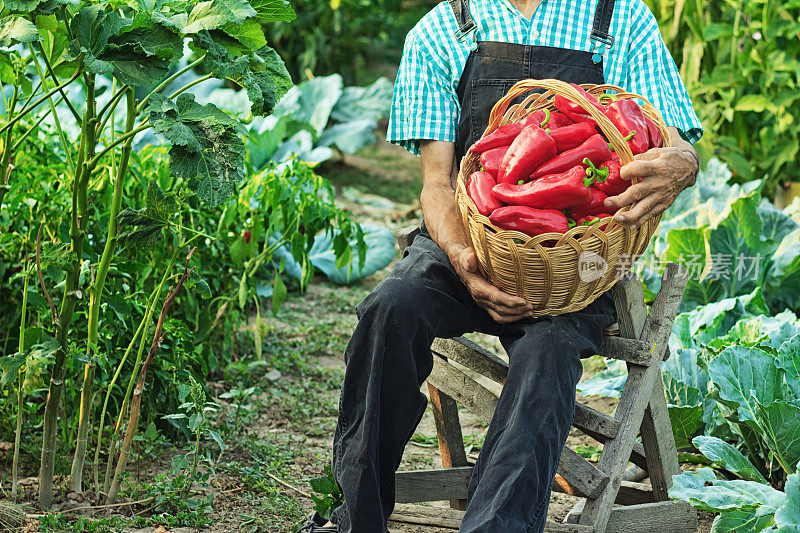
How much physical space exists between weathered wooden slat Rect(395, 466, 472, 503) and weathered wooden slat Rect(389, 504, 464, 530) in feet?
0.30

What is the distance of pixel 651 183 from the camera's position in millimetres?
1928

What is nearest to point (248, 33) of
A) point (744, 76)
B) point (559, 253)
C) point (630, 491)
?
point (559, 253)

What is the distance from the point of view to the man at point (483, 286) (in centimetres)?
190

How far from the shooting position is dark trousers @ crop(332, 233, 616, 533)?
6.11 ft

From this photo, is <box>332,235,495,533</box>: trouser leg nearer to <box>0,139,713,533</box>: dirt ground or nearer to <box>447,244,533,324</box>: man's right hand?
<box>447,244,533,324</box>: man's right hand

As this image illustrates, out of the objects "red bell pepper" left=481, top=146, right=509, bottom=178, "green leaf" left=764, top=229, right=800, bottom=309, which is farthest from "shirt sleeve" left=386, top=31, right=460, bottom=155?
"green leaf" left=764, top=229, right=800, bottom=309

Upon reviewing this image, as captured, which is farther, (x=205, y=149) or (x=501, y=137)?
(x=501, y=137)

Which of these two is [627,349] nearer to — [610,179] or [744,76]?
[610,179]

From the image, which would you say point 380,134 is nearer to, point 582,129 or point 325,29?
point 325,29

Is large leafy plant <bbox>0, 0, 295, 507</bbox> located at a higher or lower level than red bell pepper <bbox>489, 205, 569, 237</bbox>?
higher

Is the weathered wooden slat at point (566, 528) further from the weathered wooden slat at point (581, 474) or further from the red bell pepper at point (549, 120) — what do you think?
the red bell pepper at point (549, 120)

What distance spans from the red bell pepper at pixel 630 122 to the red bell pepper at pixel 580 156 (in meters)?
0.06

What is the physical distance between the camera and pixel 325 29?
303 inches

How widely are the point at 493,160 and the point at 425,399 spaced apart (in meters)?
0.59
